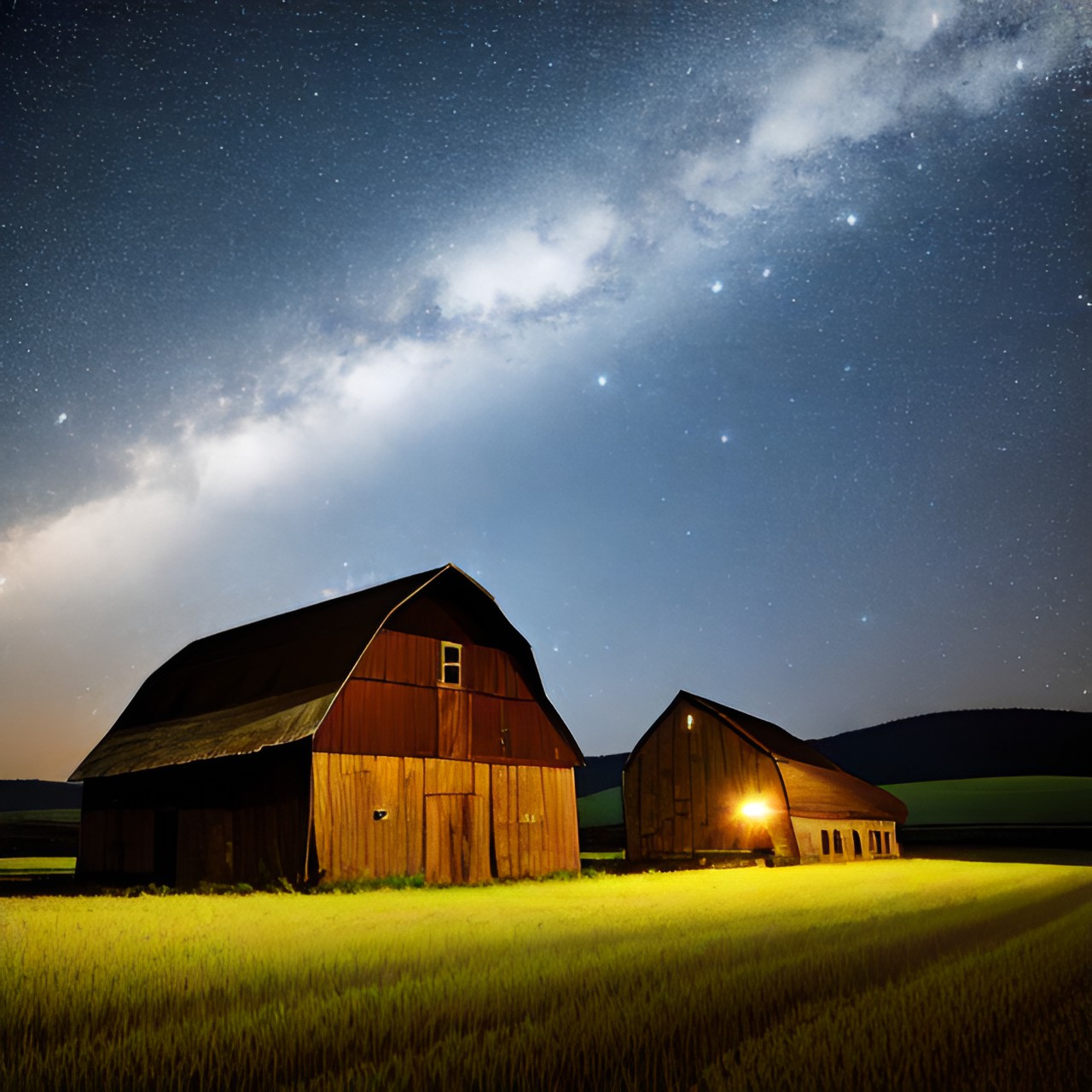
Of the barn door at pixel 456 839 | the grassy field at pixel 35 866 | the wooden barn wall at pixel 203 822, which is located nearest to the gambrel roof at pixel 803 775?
the barn door at pixel 456 839

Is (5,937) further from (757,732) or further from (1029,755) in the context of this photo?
(1029,755)

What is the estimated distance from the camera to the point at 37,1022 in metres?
5.71

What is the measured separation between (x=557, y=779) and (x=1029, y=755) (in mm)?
113386

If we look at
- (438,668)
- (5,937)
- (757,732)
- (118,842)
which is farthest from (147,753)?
(757,732)

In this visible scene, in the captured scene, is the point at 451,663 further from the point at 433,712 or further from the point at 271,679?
the point at 271,679

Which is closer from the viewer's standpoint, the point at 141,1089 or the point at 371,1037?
the point at 141,1089

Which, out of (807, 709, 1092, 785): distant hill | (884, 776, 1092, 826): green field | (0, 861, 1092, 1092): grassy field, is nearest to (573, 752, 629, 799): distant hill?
(807, 709, 1092, 785): distant hill

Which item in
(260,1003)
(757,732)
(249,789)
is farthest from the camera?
(757,732)

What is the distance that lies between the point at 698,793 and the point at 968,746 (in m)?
109

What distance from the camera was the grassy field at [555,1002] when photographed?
174 inches

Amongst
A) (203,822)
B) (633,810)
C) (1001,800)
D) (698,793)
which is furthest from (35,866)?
(1001,800)

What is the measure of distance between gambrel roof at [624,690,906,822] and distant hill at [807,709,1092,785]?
251 feet

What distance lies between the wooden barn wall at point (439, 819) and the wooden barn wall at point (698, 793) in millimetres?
8427

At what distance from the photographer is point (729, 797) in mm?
35156
